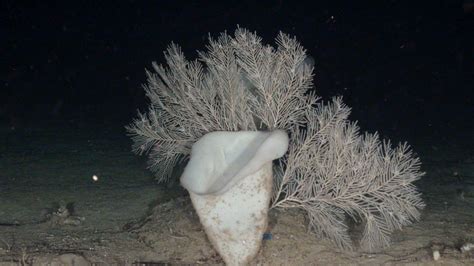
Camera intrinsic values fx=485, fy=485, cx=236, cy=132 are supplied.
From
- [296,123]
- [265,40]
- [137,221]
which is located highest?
[265,40]

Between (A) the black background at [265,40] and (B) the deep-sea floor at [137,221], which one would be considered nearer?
(B) the deep-sea floor at [137,221]

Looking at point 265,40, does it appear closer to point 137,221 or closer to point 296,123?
point 137,221

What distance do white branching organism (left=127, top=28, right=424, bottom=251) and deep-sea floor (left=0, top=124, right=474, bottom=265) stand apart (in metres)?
0.37

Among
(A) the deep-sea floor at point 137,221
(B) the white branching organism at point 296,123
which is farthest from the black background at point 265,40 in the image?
(B) the white branching organism at point 296,123

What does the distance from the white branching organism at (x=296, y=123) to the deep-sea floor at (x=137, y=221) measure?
37cm

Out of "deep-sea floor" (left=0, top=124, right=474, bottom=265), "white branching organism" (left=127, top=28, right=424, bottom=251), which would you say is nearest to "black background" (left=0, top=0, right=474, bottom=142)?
"deep-sea floor" (left=0, top=124, right=474, bottom=265)

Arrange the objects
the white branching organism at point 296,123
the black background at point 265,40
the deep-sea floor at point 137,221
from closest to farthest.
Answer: the white branching organism at point 296,123
the deep-sea floor at point 137,221
the black background at point 265,40

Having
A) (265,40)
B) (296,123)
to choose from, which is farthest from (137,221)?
(265,40)

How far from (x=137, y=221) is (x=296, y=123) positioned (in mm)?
2323

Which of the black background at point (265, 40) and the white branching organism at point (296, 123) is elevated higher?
the black background at point (265, 40)

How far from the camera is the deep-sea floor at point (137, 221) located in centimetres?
461

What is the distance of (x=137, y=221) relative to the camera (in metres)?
5.66

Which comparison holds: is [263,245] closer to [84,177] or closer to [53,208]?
[53,208]

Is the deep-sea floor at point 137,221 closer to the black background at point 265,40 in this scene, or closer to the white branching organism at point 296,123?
the white branching organism at point 296,123
